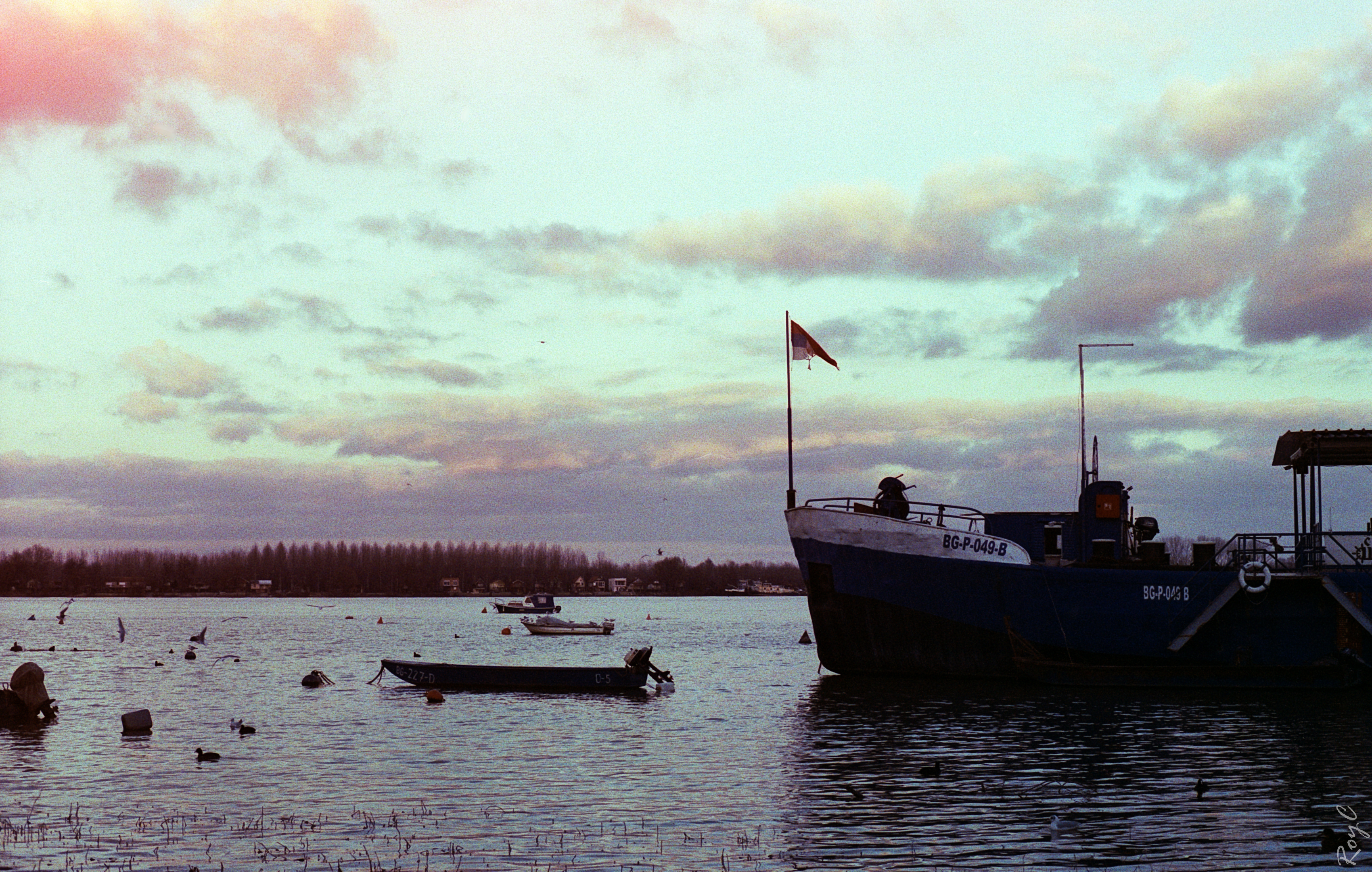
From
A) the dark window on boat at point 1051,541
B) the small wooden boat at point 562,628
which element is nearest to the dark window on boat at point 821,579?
the dark window on boat at point 1051,541

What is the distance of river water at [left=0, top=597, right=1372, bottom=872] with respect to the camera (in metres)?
23.4

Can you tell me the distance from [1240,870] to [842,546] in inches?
1313

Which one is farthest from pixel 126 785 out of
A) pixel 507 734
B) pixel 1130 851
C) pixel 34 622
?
pixel 34 622

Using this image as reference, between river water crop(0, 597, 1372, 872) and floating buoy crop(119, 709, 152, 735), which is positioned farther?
floating buoy crop(119, 709, 152, 735)

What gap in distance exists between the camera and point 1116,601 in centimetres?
5138

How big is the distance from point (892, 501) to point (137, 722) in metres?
30.0

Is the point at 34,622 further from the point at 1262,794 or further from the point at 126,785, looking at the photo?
the point at 1262,794

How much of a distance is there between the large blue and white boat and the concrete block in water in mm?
26882

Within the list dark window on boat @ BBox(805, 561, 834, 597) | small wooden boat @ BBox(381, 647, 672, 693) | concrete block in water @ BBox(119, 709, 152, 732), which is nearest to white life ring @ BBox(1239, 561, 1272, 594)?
dark window on boat @ BBox(805, 561, 834, 597)

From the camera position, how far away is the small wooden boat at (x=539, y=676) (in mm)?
58062

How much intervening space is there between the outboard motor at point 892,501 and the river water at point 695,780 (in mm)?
7365

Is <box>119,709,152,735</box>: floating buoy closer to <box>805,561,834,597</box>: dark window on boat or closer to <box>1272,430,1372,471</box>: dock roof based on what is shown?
<box>805,561,834,597</box>: dark window on boat

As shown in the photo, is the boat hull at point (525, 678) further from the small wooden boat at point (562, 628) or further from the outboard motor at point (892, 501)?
the small wooden boat at point (562, 628)

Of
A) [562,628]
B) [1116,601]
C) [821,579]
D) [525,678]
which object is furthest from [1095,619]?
[562,628]
